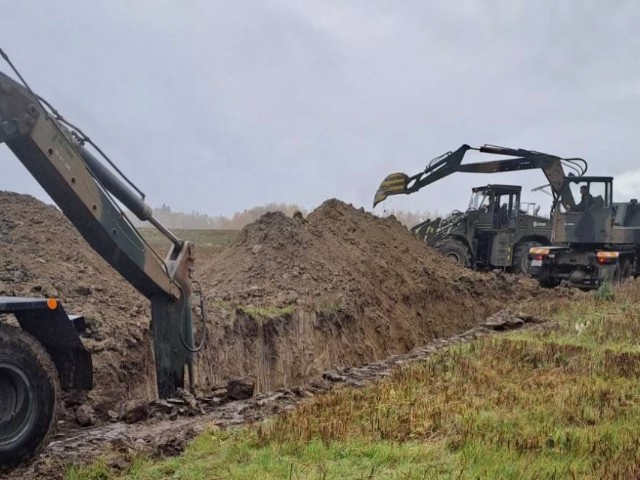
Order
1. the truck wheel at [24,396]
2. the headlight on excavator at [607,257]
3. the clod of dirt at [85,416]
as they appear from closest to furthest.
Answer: the truck wheel at [24,396] → the clod of dirt at [85,416] → the headlight on excavator at [607,257]

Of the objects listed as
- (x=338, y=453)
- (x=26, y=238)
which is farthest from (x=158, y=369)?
(x=26, y=238)

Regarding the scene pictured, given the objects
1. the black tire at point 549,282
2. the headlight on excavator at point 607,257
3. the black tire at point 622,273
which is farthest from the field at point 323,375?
the black tire at point 549,282

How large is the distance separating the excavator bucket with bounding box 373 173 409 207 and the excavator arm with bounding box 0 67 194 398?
15631 millimetres

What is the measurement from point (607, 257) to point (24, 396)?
15.7 m

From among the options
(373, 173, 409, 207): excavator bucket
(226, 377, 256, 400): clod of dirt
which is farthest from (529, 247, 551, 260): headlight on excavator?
(226, 377, 256, 400): clod of dirt

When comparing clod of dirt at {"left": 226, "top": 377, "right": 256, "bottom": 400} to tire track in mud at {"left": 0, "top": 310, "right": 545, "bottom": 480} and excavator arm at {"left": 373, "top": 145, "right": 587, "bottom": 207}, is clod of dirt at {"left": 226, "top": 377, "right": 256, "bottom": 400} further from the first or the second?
excavator arm at {"left": 373, "top": 145, "right": 587, "bottom": 207}

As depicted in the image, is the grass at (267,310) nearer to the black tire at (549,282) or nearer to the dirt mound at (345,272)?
the dirt mound at (345,272)

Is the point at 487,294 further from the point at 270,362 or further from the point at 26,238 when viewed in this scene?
the point at 26,238

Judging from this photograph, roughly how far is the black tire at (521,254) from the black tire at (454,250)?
1.48 meters

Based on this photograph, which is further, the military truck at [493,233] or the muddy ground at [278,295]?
the military truck at [493,233]

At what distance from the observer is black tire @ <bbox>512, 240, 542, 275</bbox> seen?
797 inches

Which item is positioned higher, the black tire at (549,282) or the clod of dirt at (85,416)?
the black tire at (549,282)

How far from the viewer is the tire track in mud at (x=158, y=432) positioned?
431 centimetres

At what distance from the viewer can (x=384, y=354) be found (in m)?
12.0
